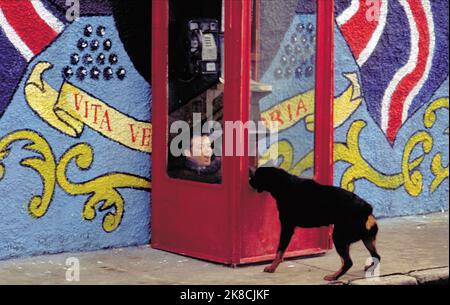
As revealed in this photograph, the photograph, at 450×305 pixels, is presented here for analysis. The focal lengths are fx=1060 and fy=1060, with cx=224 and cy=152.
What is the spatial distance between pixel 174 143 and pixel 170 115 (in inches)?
8.8

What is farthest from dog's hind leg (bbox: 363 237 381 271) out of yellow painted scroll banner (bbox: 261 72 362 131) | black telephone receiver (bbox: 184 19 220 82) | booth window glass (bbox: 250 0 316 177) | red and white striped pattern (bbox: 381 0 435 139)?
red and white striped pattern (bbox: 381 0 435 139)

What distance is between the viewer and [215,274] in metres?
7.69

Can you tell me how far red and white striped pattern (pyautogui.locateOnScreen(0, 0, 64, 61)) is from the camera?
25.6 ft

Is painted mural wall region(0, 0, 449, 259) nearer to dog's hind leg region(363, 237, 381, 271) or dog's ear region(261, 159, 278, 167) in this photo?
dog's ear region(261, 159, 278, 167)

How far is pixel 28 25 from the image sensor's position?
790 centimetres

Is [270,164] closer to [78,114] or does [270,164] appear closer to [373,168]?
[78,114]

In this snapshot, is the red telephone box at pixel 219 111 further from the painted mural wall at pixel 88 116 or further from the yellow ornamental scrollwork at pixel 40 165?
the yellow ornamental scrollwork at pixel 40 165

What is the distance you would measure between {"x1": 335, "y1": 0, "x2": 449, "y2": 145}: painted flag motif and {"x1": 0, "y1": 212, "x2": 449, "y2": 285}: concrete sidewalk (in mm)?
1724

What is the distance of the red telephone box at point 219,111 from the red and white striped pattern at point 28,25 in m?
0.88

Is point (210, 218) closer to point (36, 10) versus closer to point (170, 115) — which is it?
point (170, 115)
